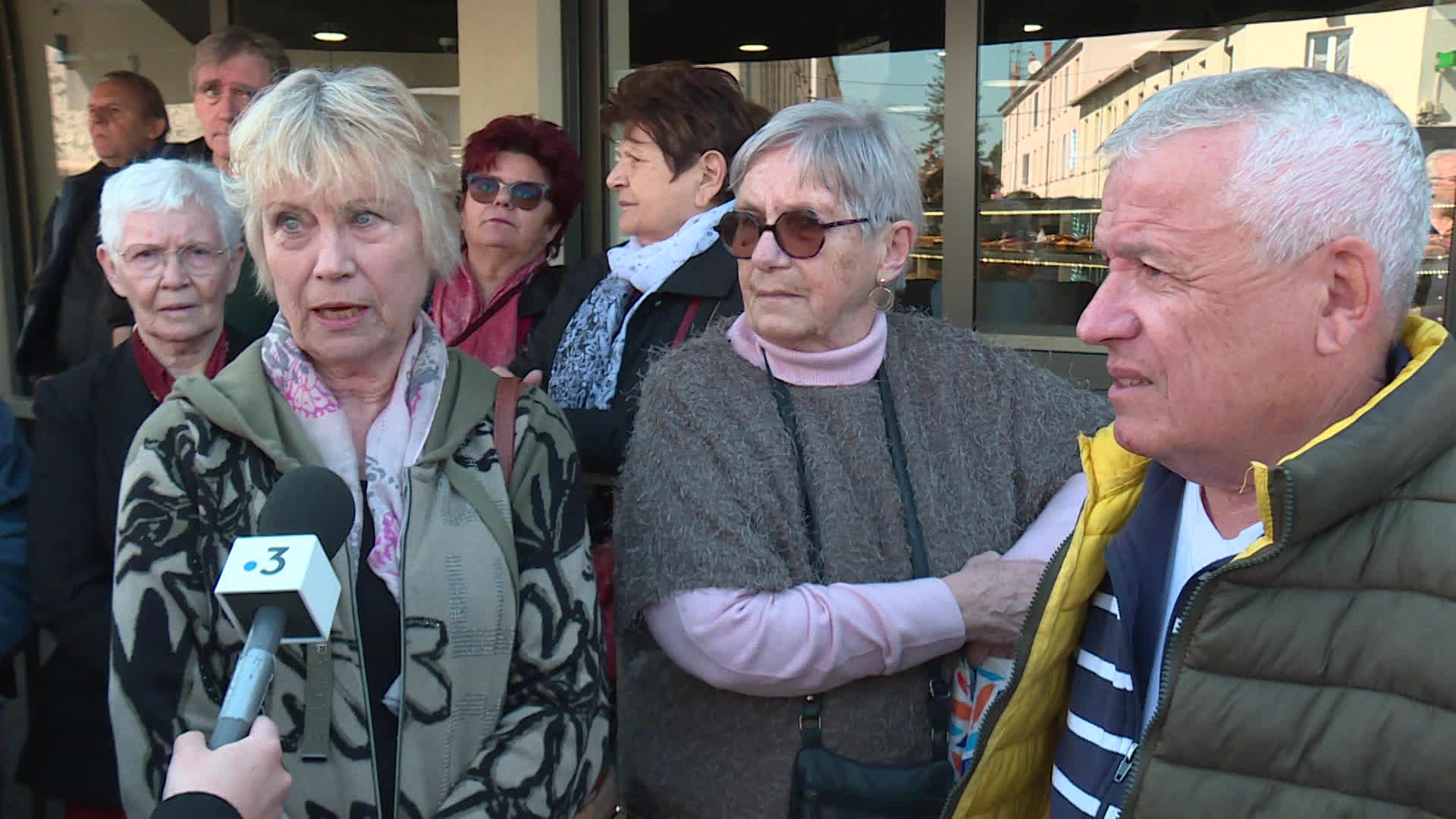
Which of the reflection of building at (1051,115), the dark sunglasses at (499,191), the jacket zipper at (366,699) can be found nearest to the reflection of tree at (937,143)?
the reflection of building at (1051,115)

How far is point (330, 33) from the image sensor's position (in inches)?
239

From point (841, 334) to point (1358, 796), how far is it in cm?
133

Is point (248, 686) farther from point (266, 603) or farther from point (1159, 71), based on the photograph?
point (1159, 71)

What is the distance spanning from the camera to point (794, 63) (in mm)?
5254

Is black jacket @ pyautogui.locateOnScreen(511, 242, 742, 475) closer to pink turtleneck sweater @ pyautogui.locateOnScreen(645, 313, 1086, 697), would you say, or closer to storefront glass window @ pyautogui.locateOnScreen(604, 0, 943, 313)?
pink turtleneck sweater @ pyautogui.locateOnScreen(645, 313, 1086, 697)

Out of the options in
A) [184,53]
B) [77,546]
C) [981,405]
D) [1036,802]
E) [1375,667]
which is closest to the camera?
[1375,667]

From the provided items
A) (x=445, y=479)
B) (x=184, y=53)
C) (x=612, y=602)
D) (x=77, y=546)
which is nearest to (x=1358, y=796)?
(x=445, y=479)

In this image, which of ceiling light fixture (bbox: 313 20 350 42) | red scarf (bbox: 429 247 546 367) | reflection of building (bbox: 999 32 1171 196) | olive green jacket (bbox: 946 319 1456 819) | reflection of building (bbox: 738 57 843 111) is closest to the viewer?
olive green jacket (bbox: 946 319 1456 819)

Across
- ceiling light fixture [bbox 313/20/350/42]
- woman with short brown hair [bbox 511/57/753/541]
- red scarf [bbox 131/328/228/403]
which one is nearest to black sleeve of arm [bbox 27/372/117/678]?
red scarf [bbox 131/328/228/403]

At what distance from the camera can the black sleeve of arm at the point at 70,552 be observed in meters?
2.04

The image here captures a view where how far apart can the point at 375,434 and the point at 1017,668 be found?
1.06m

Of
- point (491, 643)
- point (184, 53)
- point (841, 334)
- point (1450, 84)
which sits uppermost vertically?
point (184, 53)

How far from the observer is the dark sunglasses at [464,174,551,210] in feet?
11.6

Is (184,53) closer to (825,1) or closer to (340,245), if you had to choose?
(825,1)
